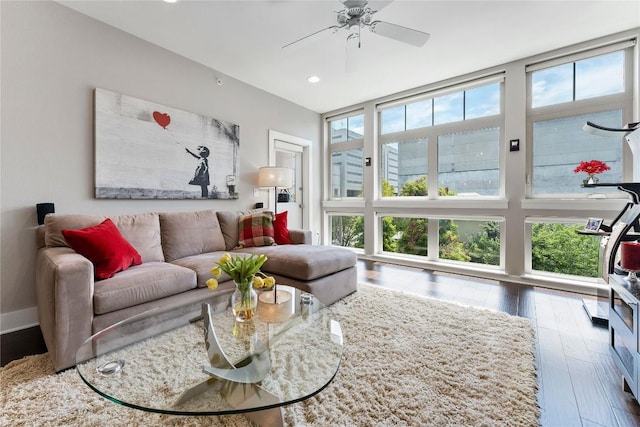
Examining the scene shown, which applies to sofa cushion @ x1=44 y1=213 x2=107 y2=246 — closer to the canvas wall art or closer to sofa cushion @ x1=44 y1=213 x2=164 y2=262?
sofa cushion @ x1=44 y1=213 x2=164 y2=262

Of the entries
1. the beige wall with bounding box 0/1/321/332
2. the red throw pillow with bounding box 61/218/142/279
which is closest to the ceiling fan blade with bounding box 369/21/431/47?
the beige wall with bounding box 0/1/321/332

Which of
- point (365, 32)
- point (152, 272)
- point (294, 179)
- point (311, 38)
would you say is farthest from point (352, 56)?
point (294, 179)

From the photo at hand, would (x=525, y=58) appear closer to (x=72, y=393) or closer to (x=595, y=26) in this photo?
(x=595, y=26)

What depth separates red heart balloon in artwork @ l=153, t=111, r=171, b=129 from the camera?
2.93m

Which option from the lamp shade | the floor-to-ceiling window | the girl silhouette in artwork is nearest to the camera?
the floor-to-ceiling window

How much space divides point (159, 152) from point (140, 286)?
1.65 metres

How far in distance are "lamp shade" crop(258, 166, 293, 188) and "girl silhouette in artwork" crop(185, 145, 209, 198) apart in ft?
2.43

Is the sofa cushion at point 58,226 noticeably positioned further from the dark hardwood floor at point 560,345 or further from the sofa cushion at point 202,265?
the dark hardwood floor at point 560,345

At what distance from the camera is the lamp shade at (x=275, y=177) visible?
378 cm

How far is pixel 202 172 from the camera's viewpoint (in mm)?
3375

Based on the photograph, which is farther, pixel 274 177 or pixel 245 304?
pixel 274 177

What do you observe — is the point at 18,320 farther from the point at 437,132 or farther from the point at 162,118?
the point at 437,132

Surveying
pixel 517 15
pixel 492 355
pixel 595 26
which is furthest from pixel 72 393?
pixel 595 26

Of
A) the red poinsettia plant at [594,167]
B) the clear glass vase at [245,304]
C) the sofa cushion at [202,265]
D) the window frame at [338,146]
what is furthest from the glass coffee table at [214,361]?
the window frame at [338,146]
